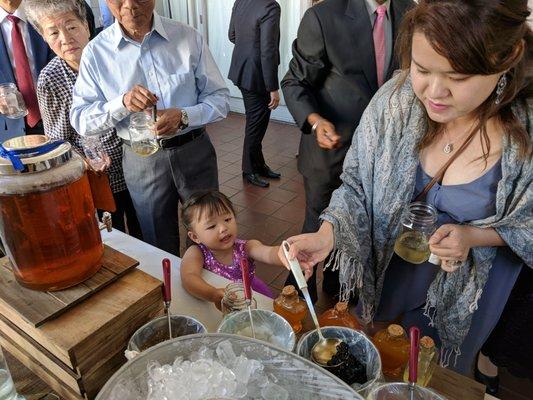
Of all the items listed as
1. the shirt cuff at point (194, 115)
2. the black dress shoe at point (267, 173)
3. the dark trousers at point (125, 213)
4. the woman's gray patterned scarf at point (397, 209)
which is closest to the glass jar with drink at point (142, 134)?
the shirt cuff at point (194, 115)

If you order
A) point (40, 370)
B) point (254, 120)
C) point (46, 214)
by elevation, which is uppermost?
point (46, 214)

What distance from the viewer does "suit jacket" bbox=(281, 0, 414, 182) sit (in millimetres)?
1820

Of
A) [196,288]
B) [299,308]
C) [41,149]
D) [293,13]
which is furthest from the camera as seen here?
[293,13]

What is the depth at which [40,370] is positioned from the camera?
91 cm

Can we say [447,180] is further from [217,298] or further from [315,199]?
[315,199]

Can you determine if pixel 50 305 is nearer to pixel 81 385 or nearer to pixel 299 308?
pixel 81 385

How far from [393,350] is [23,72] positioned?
238 centimetres

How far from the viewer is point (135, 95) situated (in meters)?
1.69

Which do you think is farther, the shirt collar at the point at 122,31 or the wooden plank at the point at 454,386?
the shirt collar at the point at 122,31

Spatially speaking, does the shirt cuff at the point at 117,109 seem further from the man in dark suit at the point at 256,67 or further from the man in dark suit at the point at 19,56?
the man in dark suit at the point at 256,67

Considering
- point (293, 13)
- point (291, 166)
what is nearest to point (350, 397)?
point (291, 166)

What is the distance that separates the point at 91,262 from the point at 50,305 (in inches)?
4.8

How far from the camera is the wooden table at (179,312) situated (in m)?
0.90

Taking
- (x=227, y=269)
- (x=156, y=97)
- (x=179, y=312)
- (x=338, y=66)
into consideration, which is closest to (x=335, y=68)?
(x=338, y=66)
